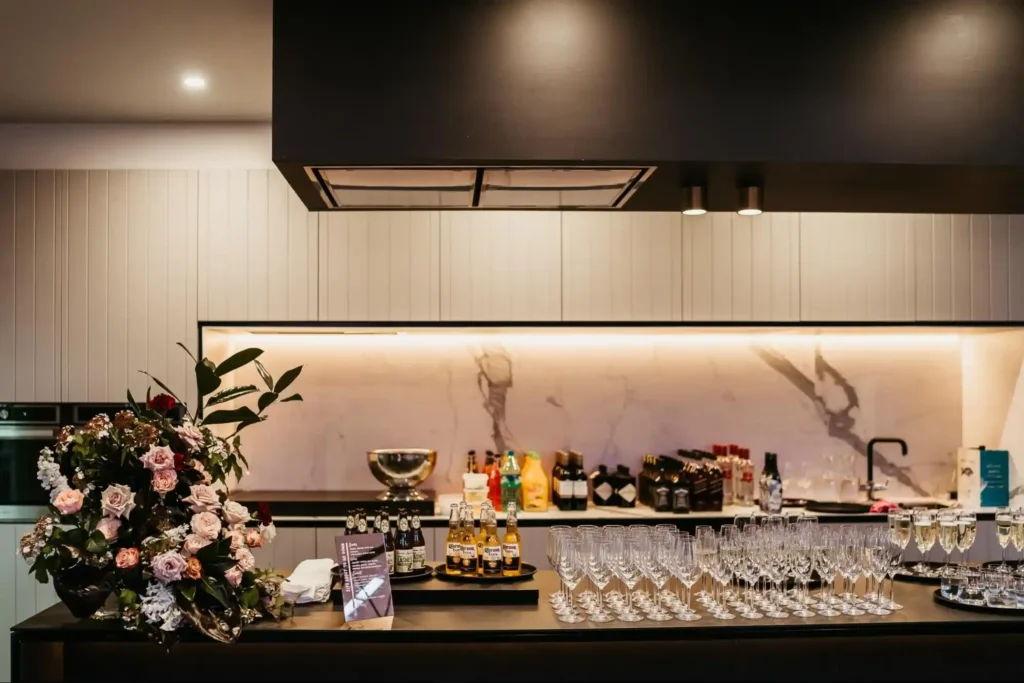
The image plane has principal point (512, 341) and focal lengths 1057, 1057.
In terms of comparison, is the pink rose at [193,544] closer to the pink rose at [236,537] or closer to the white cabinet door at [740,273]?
the pink rose at [236,537]

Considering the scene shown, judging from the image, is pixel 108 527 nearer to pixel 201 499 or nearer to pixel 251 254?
pixel 201 499

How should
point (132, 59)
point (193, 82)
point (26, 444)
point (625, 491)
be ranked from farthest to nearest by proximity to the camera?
point (625, 491) < point (26, 444) < point (193, 82) < point (132, 59)

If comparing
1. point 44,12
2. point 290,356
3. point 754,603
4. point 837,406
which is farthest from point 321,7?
point 837,406

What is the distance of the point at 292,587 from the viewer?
2754mm

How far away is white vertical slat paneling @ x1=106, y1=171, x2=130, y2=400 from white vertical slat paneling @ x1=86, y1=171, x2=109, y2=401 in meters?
0.01

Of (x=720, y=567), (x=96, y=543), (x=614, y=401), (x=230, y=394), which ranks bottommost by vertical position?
(x=720, y=567)

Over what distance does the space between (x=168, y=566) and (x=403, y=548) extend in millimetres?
674

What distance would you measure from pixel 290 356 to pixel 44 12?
6.53 ft

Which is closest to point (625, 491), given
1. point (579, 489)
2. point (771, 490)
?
point (579, 489)

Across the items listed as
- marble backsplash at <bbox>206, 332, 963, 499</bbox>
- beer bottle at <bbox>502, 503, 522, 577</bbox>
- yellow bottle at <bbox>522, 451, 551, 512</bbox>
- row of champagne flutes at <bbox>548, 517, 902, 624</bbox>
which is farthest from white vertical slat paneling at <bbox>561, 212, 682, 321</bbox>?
row of champagne flutes at <bbox>548, 517, 902, 624</bbox>

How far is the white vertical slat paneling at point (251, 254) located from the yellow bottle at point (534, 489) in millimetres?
1146

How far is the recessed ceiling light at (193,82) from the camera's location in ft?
12.7

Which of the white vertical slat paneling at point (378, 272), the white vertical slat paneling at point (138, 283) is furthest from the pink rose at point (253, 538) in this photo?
the white vertical slat paneling at point (138, 283)

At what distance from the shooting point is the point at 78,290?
→ 4.41m
